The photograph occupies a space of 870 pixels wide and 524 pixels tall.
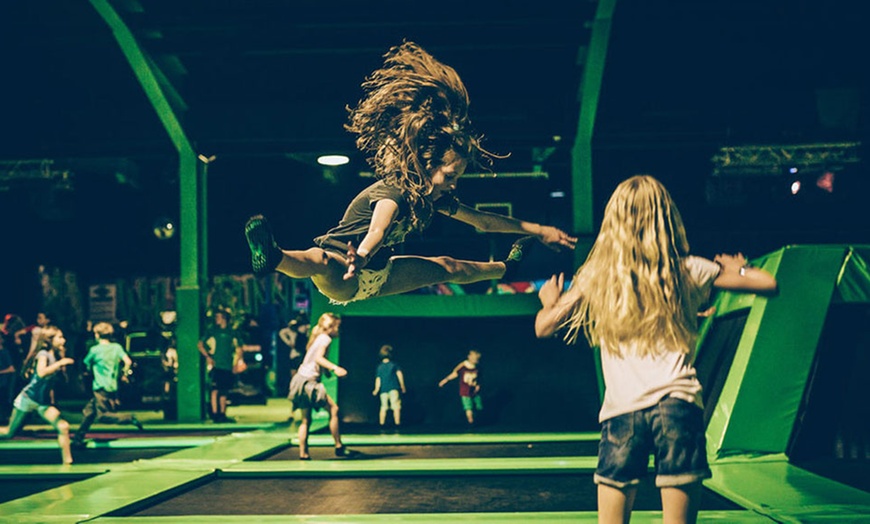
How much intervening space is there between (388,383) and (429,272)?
6722mm

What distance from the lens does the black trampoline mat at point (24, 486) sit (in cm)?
589

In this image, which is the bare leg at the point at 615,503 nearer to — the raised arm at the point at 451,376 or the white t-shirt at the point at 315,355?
the white t-shirt at the point at 315,355

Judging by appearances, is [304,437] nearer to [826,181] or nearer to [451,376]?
[451,376]

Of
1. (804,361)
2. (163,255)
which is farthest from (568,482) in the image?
(163,255)

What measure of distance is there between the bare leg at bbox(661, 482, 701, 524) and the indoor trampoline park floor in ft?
7.42

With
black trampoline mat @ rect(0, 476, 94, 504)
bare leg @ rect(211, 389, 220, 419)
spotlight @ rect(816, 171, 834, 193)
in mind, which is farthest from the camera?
spotlight @ rect(816, 171, 834, 193)

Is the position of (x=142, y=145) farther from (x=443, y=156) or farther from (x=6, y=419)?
(x=443, y=156)

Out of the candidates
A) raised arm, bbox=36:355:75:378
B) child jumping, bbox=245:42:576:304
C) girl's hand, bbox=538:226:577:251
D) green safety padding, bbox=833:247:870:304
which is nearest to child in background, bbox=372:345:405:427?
raised arm, bbox=36:355:75:378

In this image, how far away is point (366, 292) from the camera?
379 cm

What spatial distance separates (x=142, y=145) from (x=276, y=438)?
18.0ft

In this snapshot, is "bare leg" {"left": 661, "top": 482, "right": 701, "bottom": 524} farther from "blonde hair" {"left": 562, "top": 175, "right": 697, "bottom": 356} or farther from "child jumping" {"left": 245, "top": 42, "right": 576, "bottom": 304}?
"child jumping" {"left": 245, "top": 42, "right": 576, "bottom": 304}

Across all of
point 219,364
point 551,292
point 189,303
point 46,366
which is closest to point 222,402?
point 219,364

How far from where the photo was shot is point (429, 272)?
4.07 m

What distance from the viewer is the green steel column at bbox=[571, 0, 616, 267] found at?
10.0m
